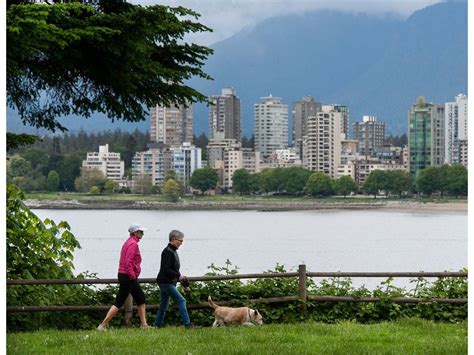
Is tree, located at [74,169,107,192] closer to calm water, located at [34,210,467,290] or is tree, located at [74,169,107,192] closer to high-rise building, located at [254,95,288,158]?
calm water, located at [34,210,467,290]

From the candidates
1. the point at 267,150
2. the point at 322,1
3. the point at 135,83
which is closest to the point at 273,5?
the point at 322,1

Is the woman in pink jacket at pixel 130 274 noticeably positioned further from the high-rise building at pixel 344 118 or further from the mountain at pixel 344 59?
the mountain at pixel 344 59

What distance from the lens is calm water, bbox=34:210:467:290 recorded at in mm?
44906

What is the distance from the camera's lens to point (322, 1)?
168750 mm

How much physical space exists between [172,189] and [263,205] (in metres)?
10.7

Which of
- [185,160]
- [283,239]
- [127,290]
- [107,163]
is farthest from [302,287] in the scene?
[185,160]

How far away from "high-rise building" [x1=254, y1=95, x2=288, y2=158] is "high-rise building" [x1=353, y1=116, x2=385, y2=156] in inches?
415

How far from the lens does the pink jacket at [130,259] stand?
32.7 feet

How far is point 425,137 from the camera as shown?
105 metres

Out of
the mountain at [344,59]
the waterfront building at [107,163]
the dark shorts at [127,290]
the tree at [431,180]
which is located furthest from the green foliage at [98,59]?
the mountain at [344,59]

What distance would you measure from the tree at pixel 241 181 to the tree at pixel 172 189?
234 inches

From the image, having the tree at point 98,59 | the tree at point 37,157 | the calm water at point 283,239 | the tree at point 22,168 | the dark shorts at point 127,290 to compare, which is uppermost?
the tree at point 37,157
